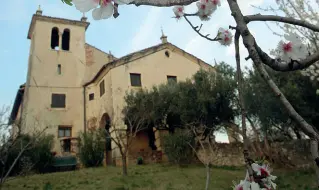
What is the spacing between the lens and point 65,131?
20281mm

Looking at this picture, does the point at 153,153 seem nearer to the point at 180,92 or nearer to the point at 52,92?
the point at 180,92

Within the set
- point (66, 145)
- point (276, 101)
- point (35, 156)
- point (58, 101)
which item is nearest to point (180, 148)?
point (276, 101)

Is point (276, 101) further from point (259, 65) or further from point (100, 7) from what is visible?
point (100, 7)

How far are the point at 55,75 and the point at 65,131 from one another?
3.89 metres

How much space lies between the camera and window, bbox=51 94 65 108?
20406 millimetres

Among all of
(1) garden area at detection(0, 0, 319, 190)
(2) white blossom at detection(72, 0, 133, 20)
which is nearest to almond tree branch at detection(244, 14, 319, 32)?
(2) white blossom at detection(72, 0, 133, 20)

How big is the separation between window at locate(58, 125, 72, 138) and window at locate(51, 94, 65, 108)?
4.70ft

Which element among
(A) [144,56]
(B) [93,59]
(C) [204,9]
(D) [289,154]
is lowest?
(D) [289,154]

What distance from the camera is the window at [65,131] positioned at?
A: 20023mm

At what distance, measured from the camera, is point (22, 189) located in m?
10.1

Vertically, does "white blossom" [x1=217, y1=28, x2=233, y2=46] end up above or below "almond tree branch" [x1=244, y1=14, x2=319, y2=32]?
above

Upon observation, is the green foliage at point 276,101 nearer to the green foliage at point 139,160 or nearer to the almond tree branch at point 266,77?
the green foliage at point 139,160

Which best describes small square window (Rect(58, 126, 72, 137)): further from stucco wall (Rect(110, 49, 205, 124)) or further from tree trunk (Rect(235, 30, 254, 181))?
tree trunk (Rect(235, 30, 254, 181))

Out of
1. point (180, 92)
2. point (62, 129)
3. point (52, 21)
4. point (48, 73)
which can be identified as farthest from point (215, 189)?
point (52, 21)
